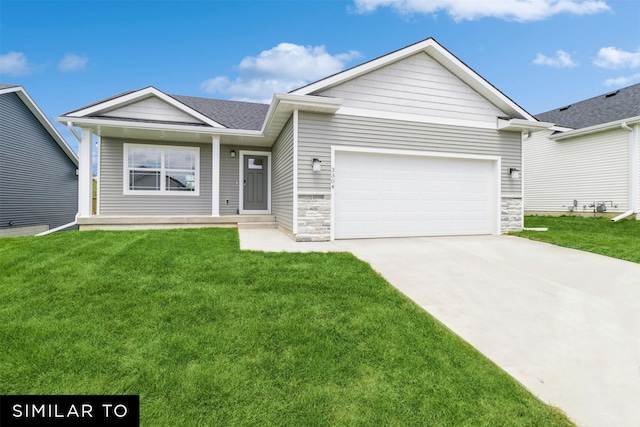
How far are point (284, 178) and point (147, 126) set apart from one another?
13.5ft

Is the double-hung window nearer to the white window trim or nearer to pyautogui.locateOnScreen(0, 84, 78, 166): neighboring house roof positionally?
the white window trim

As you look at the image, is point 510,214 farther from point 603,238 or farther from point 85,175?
point 85,175

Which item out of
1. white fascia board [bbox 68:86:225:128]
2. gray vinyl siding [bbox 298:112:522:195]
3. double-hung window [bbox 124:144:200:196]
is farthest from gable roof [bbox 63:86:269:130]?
gray vinyl siding [bbox 298:112:522:195]

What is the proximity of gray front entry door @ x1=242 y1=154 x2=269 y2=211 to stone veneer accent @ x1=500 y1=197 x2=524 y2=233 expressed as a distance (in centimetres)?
736

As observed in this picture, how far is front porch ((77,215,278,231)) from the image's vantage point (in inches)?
335

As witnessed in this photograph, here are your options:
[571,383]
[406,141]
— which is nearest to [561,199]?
[406,141]

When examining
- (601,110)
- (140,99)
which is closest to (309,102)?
(140,99)

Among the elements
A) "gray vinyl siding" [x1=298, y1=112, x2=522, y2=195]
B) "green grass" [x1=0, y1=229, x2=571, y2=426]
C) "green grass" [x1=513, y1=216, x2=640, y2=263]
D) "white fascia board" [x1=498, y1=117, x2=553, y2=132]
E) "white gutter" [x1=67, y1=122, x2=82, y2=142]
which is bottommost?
"green grass" [x1=0, y1=229, x2=571, y2=426]

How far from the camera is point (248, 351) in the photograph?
8.23 feet

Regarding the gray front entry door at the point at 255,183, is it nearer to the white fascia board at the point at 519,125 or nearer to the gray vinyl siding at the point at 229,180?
the gray vinyl siding at the point at 229,180

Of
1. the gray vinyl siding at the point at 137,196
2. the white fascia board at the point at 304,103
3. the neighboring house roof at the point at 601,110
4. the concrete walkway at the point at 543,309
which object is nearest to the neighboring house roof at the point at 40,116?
the gray vinyl siding at the point at 137,196

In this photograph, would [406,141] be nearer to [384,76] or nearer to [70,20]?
[384,76]

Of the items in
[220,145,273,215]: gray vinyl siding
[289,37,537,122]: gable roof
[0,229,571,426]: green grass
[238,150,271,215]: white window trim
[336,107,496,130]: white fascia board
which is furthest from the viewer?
[238,150,271,215]: white window trim

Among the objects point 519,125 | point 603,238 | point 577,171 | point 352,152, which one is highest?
point 519,125
